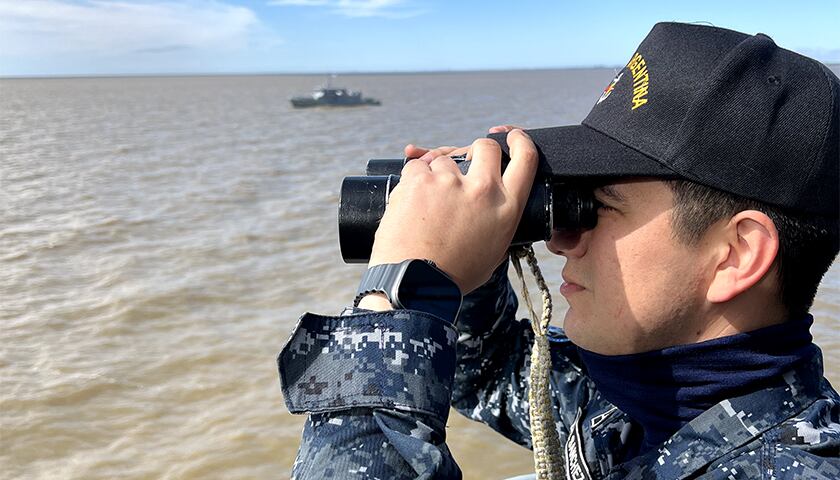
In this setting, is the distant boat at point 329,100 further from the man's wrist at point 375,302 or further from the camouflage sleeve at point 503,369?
the man's wrist at point 375,302

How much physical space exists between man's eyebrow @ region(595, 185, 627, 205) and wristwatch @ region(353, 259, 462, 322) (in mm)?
386

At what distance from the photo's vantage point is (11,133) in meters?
20.8

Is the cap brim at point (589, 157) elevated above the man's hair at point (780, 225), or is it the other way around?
the cap brim at point (589, 157)

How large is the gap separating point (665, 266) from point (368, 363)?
1.84 feet

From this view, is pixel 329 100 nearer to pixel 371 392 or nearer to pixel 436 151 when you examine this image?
pixel 436 151

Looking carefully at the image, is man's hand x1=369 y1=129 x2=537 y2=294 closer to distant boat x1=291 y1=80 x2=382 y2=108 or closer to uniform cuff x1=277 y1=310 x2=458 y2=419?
uniform cuff x1=277 y1=310 x2=458 y2=419

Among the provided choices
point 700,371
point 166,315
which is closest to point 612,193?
point 700,371

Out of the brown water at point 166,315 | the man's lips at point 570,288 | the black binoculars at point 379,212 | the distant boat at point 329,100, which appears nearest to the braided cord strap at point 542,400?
the man's lips at point 570,288

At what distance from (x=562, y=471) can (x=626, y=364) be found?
0.92 feet

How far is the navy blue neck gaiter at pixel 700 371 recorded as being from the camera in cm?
132

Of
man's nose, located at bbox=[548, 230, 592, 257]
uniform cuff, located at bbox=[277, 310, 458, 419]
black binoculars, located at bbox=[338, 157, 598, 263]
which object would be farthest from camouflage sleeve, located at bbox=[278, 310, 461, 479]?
man's nose, located at bbox=[548, 230, 592, 257]

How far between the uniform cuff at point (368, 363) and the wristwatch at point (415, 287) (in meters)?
0.03

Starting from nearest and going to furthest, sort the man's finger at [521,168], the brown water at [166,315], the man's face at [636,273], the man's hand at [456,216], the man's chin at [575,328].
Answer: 1. the man's hand at [456,216]
2. the man's finger at [521,168]
3. the man's face at [636,273]
4. the man's chin at [575,328]
5. the brown water at [166,315]

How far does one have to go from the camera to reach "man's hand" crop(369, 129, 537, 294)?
1142 mm
